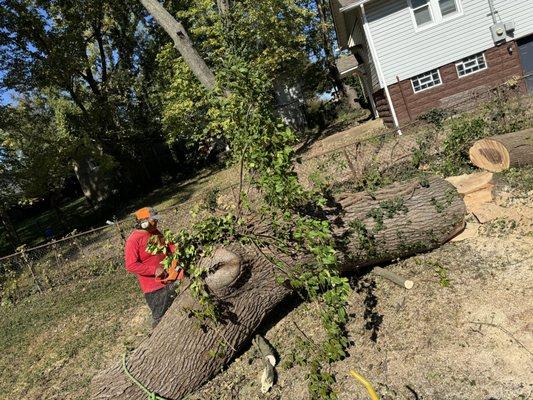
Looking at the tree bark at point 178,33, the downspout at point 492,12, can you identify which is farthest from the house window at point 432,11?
the tree bark at point 178,33

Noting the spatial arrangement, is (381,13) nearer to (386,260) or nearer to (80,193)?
(386,260)

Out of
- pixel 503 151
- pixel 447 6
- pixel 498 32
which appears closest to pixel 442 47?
pixel 447 6

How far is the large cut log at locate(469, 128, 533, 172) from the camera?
7.07 metres

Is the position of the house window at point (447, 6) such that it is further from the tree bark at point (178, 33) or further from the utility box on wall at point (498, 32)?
the tree bark at point (178, 33)

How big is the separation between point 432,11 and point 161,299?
49.6 ft

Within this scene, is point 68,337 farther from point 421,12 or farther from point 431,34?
point 421,12

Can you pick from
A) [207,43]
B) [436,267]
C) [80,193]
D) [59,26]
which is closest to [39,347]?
[436,267]

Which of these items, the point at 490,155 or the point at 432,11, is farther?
the point at 432,11

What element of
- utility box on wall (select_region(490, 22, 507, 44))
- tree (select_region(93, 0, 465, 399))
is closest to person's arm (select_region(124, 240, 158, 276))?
tree (select_region(93, 0, 465, 399))

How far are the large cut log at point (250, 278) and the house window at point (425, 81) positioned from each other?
12.2 metres

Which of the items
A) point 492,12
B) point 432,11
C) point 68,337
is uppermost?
point 432,11

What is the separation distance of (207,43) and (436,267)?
15704 mm

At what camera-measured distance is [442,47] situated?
16.4 meters

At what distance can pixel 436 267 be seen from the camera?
5.35 metres
